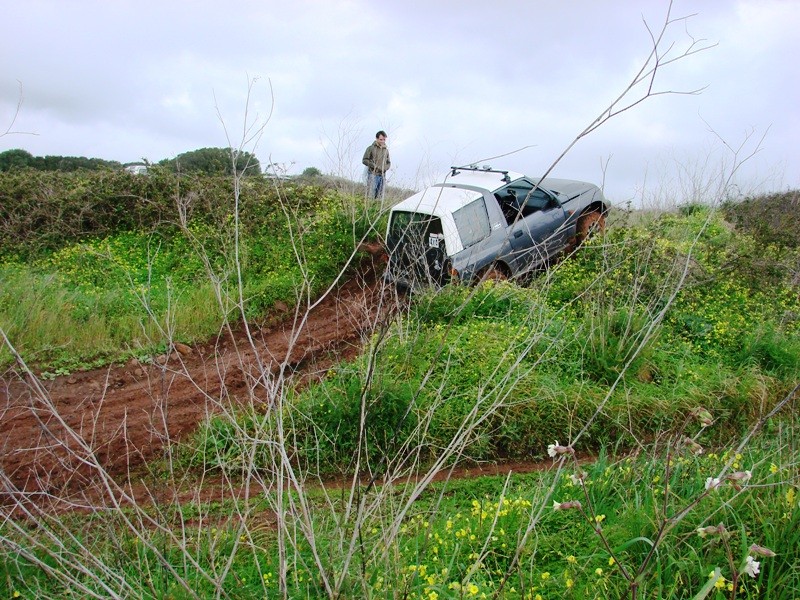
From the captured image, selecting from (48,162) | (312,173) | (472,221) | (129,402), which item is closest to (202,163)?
(312,173)

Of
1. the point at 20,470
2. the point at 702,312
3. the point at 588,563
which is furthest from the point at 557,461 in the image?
the point at 20,470

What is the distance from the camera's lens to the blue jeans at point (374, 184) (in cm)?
1102

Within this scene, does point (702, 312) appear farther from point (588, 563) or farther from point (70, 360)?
point (70, 360)

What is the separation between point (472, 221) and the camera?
302 inches

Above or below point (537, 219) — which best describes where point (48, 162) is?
above

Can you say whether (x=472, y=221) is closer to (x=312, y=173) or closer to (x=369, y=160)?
(x=369, y=160)

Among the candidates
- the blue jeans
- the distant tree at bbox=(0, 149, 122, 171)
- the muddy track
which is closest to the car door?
the muddy track

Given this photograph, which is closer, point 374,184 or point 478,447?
point 478,447

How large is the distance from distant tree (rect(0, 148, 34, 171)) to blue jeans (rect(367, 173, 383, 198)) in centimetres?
775

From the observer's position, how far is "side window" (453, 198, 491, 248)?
752 cm

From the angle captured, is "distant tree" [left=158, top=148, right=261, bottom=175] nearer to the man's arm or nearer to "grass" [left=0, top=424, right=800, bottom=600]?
the man's arm

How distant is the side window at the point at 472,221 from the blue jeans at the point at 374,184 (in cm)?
337

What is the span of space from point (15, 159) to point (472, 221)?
1197 cm

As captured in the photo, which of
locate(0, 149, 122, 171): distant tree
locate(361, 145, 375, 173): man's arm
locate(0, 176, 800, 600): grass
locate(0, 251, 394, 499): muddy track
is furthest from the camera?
locate(0, 149, 122, 171): distant tree
